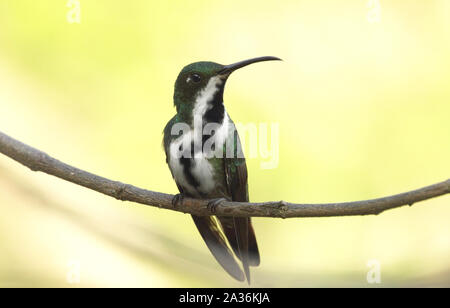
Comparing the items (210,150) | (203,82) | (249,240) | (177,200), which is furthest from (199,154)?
(249,240)

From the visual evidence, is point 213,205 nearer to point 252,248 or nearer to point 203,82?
point 252,248

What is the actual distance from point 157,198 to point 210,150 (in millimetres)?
501

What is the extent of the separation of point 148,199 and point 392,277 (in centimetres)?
126

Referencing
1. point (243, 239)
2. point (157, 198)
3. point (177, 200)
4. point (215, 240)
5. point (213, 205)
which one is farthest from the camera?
point (215, 240)

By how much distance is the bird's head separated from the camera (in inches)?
112

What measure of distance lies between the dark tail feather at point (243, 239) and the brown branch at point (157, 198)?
271mm

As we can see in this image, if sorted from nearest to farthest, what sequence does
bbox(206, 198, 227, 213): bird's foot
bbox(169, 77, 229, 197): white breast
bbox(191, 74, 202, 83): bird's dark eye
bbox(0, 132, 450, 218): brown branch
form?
bbox(0, 132, 450, 218): brown branch → bbox(206, 198, 227, 213): bird's foot → bbox(169, 77, 229, 197): white breast → bbox(191, 74, 202, 83): bird's dark eye

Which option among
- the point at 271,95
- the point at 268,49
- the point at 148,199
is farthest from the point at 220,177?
the point at 268,49

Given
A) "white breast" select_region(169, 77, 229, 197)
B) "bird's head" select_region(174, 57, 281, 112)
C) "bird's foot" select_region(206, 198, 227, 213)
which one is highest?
"bird's head" select_region(174, 57, 281, 112)

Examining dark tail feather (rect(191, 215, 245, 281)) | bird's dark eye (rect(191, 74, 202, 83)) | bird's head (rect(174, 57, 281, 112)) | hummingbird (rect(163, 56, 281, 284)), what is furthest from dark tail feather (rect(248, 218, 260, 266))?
bird's dark eye (rect(191, 74, 202, 83))

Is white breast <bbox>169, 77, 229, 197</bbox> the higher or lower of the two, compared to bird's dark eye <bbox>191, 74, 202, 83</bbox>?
lower

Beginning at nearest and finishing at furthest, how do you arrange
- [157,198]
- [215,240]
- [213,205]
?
[157,198] < [213,205] < [215,240]

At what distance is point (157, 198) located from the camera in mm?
2334

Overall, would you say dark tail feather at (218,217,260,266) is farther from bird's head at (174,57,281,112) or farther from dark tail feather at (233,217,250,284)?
bird's head at (174,57,281,112)
